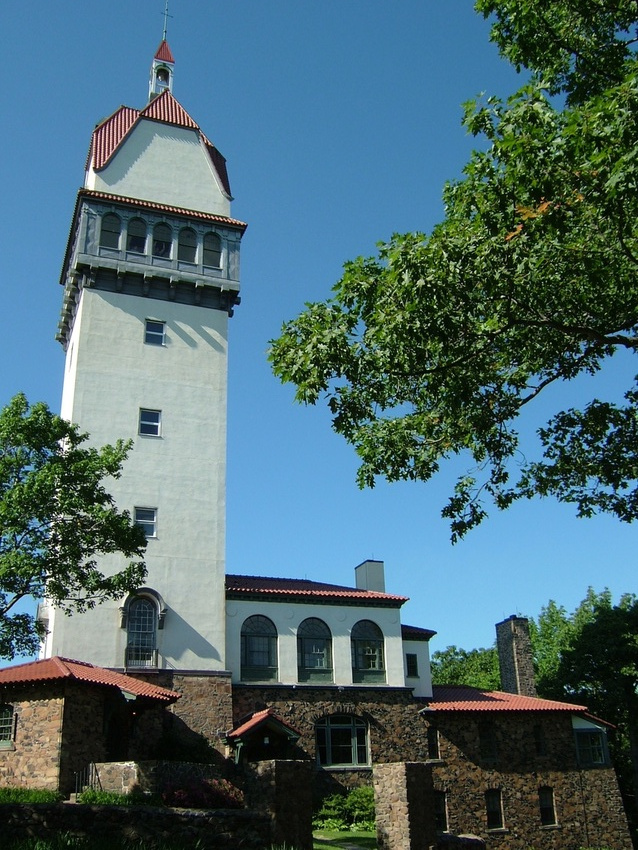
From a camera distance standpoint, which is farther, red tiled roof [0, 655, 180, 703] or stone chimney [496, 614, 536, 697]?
stone chimney [496, 614, 536, 697]

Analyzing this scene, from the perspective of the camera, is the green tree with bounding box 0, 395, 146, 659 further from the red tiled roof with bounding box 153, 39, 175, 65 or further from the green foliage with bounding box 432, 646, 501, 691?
the green foliage with bounding box 432, 646, 501, 691

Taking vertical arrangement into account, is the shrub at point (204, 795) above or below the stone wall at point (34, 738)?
below

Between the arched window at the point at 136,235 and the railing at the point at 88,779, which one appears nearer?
the railing at the point at 88,779

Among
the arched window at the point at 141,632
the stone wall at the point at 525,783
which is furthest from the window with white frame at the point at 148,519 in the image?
the stone wall at the point at 525,783

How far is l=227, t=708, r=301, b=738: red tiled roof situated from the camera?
3142cm

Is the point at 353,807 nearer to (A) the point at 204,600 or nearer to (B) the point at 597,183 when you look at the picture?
(A) the point at 204,600

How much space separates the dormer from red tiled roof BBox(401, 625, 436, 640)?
3153 centimetres

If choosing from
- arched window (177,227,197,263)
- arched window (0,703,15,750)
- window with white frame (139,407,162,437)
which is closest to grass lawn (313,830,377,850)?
arched window (0,703,15,750)

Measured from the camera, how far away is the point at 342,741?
34750 millimetres

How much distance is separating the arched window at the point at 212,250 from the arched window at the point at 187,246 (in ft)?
1.88

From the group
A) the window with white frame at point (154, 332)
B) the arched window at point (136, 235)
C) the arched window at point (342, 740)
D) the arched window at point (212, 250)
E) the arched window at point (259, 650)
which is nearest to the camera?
the arched window at point (342, 740)

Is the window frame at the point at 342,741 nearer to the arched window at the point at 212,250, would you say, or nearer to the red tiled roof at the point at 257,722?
the red tiled roof at the point at 257,722

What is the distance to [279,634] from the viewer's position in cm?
3559

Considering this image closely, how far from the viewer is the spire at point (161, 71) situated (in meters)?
45.4
